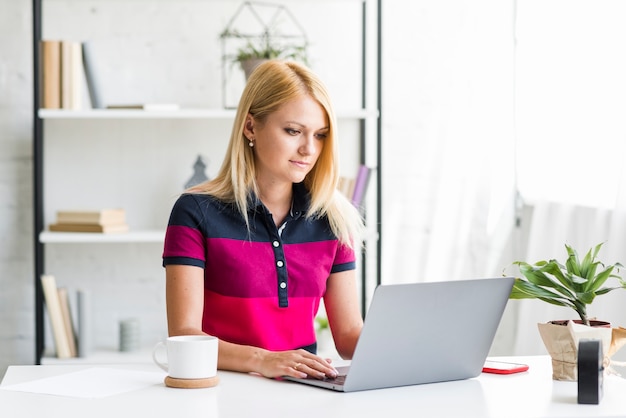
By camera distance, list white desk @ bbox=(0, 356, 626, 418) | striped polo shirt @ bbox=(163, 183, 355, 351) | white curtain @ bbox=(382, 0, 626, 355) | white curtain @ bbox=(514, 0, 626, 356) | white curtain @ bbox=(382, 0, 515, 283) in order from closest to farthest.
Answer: white desk @ bbox=(0, 356, 626, 418) → striped polo shirt @ bbox=(163, 183, 355, 351) → white curtain @ bbox=(514, 0, 626, 356) → white curtain @ bbox=(382, 0, 626, 355) → white curtain @ bbox=(382, 0, 515, 283)

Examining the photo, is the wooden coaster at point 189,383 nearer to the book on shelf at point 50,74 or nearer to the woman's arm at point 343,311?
the woman's arm at point 343,311

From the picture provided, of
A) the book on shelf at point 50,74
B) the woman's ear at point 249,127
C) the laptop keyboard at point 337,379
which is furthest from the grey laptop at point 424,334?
the book on shelf at point 50,74

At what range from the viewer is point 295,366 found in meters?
1.58

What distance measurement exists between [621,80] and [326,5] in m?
1.22

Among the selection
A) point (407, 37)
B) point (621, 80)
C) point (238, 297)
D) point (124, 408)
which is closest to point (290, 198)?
point (238, 297)

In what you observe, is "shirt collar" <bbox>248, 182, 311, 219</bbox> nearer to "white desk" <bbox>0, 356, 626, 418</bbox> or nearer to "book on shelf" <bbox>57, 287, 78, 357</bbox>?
"white desk" <bbox>0, 356, 626, 418</bbox>

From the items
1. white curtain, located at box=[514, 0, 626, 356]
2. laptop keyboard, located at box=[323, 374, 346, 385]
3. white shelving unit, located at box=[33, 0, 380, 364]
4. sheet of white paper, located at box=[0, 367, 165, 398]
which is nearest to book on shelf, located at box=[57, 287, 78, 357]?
white shelving unit, located at box=[33, 0, 380, 364]

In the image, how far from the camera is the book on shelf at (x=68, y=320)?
3.09m

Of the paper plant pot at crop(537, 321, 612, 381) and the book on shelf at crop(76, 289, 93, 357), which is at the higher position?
the paper plant pot at crop(537, 321, 612, 381)

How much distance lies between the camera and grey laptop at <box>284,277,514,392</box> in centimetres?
147

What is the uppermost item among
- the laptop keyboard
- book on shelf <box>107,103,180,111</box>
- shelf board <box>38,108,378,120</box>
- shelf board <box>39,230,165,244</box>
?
book on shelf <box>107,103,180,111</box>

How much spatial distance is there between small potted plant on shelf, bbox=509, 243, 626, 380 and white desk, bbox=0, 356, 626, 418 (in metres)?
0.05

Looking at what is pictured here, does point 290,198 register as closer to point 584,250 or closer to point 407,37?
point 584,250

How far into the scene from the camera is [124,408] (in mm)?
1375
